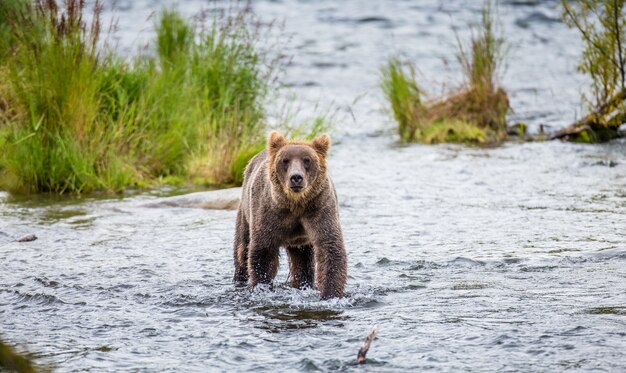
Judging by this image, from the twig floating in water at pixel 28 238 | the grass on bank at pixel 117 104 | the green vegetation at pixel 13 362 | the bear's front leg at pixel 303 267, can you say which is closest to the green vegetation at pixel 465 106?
the grass on bank at pixel 117 104

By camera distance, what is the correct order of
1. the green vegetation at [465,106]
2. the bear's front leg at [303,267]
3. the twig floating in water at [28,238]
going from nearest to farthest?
the bear's front leg at [303,267] → the twig floating in water at [28,238] → the green vegetation at [465,106]

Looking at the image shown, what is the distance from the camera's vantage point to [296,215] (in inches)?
259

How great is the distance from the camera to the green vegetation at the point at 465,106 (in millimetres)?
15039

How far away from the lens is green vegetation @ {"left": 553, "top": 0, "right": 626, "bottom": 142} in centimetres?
1411

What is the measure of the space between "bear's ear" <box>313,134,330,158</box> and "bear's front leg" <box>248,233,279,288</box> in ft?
2.29

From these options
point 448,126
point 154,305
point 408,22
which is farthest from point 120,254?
point 408,22

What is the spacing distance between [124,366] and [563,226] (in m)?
5.22

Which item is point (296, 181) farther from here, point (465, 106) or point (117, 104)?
point (465, 106)

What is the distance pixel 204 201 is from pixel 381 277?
342cm

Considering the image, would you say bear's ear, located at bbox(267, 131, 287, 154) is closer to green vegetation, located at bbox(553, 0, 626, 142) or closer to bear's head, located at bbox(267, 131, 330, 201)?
bear's head, located at bbox(267, 131, 330, 201)

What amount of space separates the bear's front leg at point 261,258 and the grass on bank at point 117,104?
4413 mm

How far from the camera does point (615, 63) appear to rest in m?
14.2

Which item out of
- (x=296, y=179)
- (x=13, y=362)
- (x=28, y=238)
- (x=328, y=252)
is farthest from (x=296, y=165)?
(x=28, y=238)

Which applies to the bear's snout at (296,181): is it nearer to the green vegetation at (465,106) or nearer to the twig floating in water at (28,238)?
the twig floating in water at (28,238)
